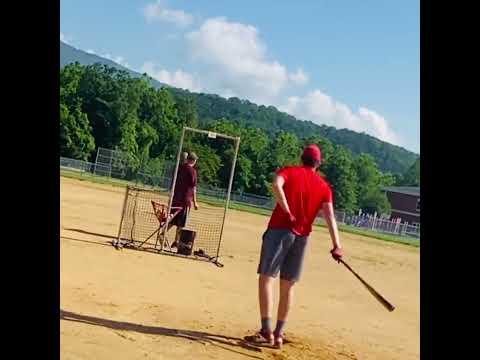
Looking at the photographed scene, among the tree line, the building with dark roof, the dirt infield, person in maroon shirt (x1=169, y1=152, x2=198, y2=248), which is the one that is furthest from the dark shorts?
the building with dark roof

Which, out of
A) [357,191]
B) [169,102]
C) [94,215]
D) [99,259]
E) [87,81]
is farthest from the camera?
[357,191]

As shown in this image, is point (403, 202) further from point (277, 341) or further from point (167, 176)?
point (277, 341)

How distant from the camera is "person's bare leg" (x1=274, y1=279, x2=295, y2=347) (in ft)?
21.9

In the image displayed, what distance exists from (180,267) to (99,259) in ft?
4.64

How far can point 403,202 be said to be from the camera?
107875 millimetres

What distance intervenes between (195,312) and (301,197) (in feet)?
7.40

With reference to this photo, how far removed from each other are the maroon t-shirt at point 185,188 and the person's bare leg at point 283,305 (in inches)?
267

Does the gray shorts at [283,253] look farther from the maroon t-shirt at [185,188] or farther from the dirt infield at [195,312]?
the maroon t-shirt at [185,188]

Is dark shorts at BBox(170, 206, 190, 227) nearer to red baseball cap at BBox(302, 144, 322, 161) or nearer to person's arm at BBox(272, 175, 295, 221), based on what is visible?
red baseball cap at BBox(302, 144, 322, 161)

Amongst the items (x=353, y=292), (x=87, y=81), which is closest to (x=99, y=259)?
(x=353, y=292)

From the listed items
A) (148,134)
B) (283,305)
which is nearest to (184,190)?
(283,305)
